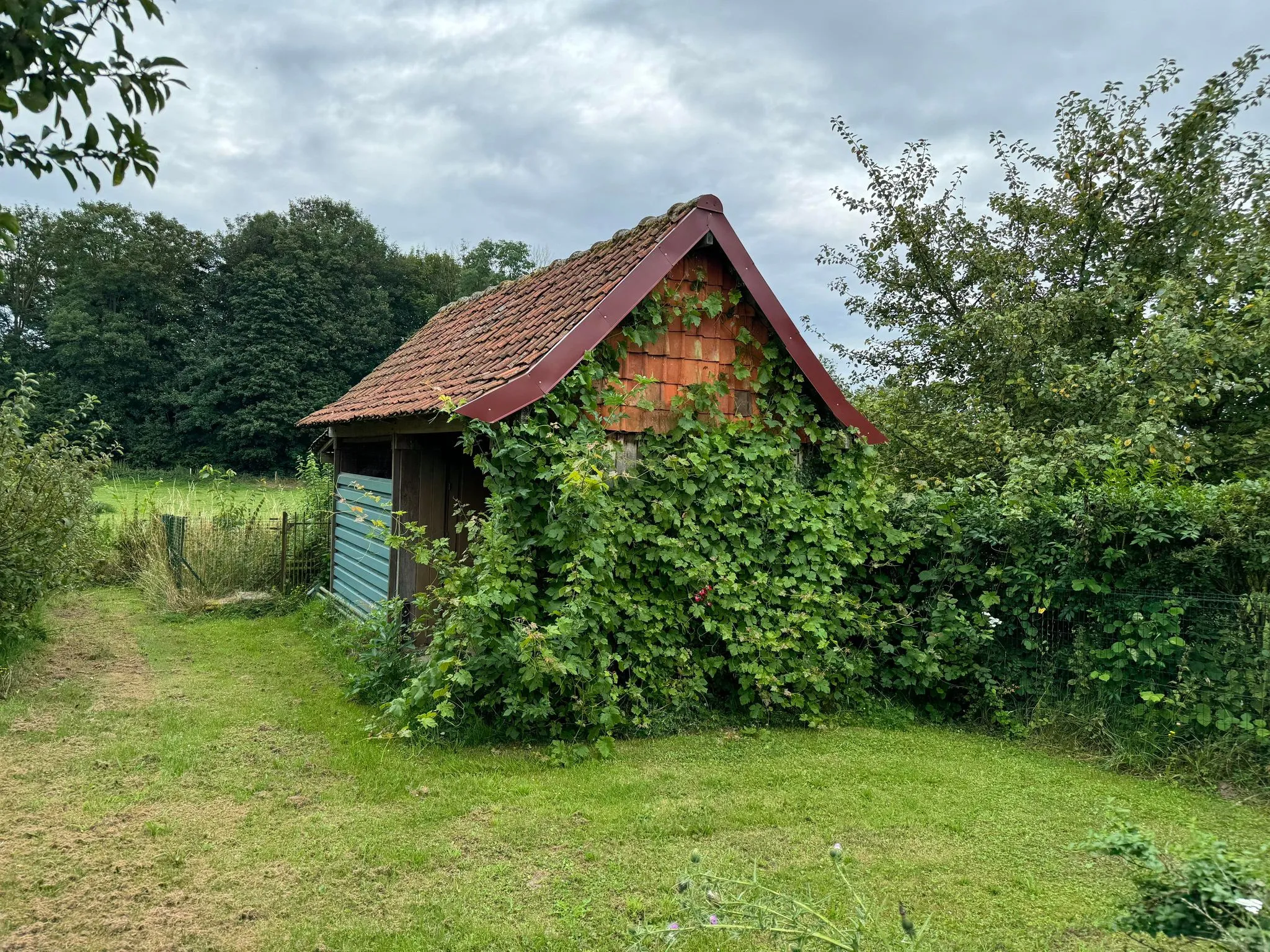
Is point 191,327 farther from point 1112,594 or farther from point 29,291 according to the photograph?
point 1112,594

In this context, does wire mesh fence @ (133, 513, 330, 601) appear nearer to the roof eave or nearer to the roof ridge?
the roof ridge

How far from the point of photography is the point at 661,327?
6.65 m

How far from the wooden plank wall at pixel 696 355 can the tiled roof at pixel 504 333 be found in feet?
1.48

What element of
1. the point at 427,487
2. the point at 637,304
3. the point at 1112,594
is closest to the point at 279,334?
the point at 427,487

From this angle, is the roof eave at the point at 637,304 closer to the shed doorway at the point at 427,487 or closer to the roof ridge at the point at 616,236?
the roof ridge at the point at 616,236

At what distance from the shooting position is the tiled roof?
251 inches

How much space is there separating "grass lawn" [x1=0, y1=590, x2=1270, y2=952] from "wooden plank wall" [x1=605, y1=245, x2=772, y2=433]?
274cm

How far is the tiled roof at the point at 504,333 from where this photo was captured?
251 inches

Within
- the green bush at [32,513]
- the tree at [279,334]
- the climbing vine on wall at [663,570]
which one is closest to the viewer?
the climbing vine on wall at [663,570]

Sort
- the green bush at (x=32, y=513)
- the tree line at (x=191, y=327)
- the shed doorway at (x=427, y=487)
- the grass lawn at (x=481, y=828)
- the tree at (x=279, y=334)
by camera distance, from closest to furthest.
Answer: the grass lawn at (x=481, y=828) < the green bush at (x=32, y=513) < the shed doorway at (x=427, y=487) < the tree line at (x=191, y=327) < the tree at (x=279, y=334)

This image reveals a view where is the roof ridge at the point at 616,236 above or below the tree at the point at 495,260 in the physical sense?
below

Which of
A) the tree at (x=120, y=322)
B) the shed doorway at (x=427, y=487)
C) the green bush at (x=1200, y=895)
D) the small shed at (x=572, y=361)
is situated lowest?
the green bush at (x=1200, y=895)

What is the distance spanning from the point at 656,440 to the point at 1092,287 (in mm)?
7443

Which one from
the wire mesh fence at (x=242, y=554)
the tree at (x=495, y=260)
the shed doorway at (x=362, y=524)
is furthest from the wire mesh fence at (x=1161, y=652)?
the tree at (x=495, y=260)
